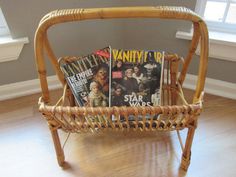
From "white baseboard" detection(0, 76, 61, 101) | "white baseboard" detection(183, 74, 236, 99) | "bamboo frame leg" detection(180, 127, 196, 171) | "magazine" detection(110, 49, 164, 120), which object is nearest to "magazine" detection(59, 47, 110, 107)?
"magazine" detection(110, 49, 164, 120)

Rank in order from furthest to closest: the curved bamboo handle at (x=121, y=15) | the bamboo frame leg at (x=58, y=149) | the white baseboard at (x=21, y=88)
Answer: the white baseboard at (x=21, y=88)
the bamboo frame leg at (x=58, y=149)
the curved bamboo handle at (x=121, y=15)

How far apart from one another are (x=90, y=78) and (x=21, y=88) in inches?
23.2

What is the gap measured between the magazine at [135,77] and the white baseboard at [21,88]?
1.86 ft

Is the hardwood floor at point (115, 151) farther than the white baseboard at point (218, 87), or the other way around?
the white baseboard at point (218, 87)

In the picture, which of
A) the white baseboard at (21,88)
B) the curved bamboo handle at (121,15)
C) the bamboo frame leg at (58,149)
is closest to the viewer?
the curved bamboo handle at (121,15)

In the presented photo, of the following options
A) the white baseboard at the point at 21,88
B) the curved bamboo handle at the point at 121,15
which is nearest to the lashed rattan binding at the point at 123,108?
the curved bamboo handle at the point at 121,15

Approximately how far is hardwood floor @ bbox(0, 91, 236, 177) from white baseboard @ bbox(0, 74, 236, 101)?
0.15 m

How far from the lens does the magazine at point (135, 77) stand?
2.59 ft

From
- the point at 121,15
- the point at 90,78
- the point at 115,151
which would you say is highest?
the point at 121,15

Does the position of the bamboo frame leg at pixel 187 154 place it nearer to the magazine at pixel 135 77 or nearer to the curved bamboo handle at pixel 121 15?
the magazine at pixel 135 77

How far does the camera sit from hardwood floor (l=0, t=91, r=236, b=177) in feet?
2.77

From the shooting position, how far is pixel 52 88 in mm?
1254

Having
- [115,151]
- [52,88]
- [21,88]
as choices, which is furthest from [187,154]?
[21,88]

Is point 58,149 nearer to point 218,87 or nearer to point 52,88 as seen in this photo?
point 52,88
